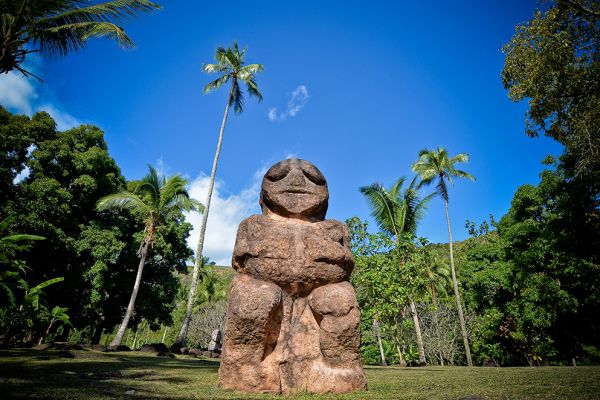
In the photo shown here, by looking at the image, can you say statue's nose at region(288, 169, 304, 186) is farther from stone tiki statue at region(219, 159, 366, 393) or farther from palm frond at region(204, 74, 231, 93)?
palm frond at region(204, 74, 231, 93)

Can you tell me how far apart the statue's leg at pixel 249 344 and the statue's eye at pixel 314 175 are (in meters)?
2.12

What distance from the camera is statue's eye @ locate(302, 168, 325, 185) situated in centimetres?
636

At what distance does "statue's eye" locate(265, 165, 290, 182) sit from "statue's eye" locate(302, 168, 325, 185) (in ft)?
1.04

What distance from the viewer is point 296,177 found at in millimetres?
6297

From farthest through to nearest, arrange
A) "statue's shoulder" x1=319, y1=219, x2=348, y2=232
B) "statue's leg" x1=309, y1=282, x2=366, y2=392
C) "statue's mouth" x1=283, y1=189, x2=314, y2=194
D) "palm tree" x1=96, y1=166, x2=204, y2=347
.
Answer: "palm tree" x1=96, y1=166, x2=204, y2=347
"statue's mouth" x1=283, y1=189, x2=314, y2=194
"statue's shoulder" x1=319, y1=219, x2=348, y2=232
"statue's leg" x1=309, y1=282, x2=366, y2=392

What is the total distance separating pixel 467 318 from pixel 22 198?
25.1 meters

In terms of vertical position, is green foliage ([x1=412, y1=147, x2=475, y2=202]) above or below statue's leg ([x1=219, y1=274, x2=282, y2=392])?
above

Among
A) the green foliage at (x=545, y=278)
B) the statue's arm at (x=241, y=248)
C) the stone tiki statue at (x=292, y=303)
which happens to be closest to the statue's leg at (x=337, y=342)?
the stone tiki statue at (x=292, y=303)

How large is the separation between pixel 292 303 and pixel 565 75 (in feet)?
26.9

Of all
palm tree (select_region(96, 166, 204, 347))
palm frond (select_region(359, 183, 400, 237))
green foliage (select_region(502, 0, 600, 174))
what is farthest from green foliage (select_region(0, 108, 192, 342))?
green foliage (select_region(502, 0, 600, 174))

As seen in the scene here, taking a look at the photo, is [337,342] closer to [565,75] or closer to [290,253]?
[290,253]

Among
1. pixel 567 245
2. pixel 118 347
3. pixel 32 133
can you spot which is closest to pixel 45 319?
pixel 118 347

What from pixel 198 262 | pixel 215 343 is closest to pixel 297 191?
pixel 198 262

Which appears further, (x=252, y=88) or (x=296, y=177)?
(x=252, y=88)
